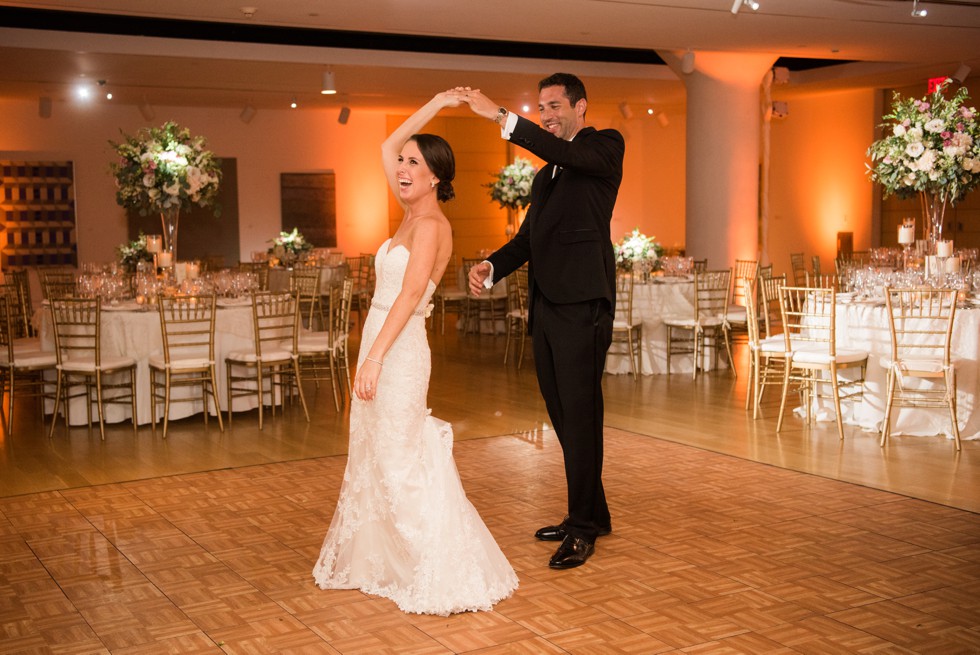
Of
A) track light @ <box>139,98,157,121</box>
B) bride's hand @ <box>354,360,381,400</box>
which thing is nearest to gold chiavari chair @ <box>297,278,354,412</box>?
bride's hand @ <box>354,360,381,400</box>

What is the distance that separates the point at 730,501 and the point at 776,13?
Result: 6.13m

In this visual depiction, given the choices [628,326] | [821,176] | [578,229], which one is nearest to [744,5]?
[628,326]

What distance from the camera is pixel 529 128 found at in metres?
3.79

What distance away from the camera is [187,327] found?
7.64m

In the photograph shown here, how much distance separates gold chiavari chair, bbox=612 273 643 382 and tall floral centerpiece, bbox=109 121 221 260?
3.81 meters

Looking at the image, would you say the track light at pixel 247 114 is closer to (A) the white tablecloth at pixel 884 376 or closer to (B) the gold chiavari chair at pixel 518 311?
(B) the gold chiavari chair at pixel 518 311

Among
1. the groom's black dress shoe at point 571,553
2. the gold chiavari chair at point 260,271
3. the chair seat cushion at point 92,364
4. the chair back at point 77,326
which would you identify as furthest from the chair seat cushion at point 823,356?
the gold chiavari chair at point 260,271

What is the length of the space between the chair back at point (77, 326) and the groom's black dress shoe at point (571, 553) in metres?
4.22

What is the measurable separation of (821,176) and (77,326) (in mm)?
13429

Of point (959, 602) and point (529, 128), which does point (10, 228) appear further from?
point (959, 602)

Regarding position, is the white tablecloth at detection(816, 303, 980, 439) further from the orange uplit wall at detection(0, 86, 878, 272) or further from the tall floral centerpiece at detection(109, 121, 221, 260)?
the orange uplit wall at detection(0, 86, 878, 272)

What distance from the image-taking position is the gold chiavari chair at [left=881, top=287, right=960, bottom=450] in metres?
6.49

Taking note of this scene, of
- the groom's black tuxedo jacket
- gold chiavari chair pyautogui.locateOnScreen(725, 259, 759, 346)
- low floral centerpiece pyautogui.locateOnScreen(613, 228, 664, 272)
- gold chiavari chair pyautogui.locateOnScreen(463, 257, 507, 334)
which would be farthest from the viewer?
gold chiavari chair pyautogui.locateOnScreen(463, 257, 507, 334)

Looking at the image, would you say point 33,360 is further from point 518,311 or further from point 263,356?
point 518,311
